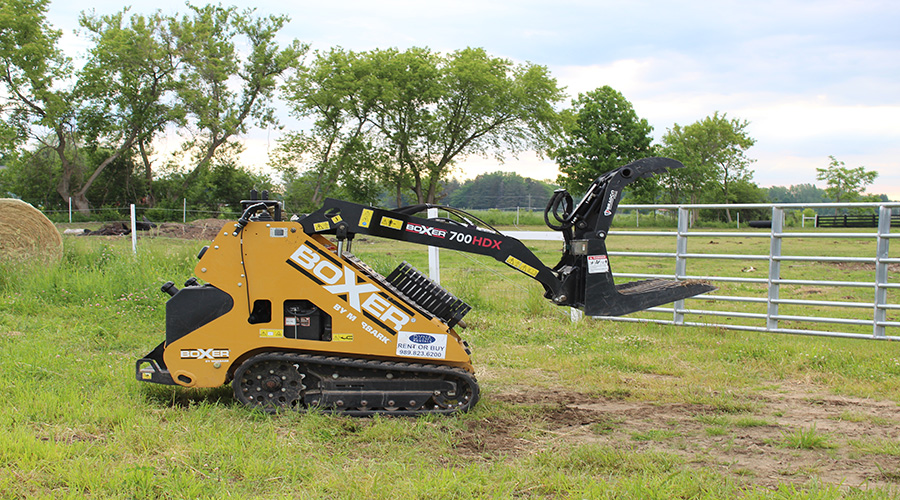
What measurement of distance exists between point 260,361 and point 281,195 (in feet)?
122

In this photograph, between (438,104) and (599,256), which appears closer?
(599,256)

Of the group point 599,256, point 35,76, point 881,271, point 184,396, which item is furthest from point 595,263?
point 35,76

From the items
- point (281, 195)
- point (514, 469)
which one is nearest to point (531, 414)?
point (514, 469)

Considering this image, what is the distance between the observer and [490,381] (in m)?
6.27

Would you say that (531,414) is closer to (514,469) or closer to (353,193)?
(514,469)

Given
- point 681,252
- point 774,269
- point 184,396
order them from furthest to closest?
point 681,252, point 774,269, point 184,396

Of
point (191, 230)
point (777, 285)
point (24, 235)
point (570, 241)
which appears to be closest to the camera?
point (570, 241)

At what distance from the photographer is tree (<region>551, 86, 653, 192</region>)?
4800 cm

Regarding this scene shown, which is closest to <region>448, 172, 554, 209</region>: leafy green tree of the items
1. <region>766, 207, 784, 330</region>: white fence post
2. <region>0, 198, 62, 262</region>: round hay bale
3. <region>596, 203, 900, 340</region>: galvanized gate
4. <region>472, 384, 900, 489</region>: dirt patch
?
<region>0, 198, 62, 262</region>: round hay bale

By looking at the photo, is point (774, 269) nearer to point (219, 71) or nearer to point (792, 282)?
point (792, 282)

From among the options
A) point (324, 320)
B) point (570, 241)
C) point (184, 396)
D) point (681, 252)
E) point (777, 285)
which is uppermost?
point (570, 241)

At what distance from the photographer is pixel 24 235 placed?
1072 centimetres

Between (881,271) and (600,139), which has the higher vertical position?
(600,139)

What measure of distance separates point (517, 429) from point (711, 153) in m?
57.7
